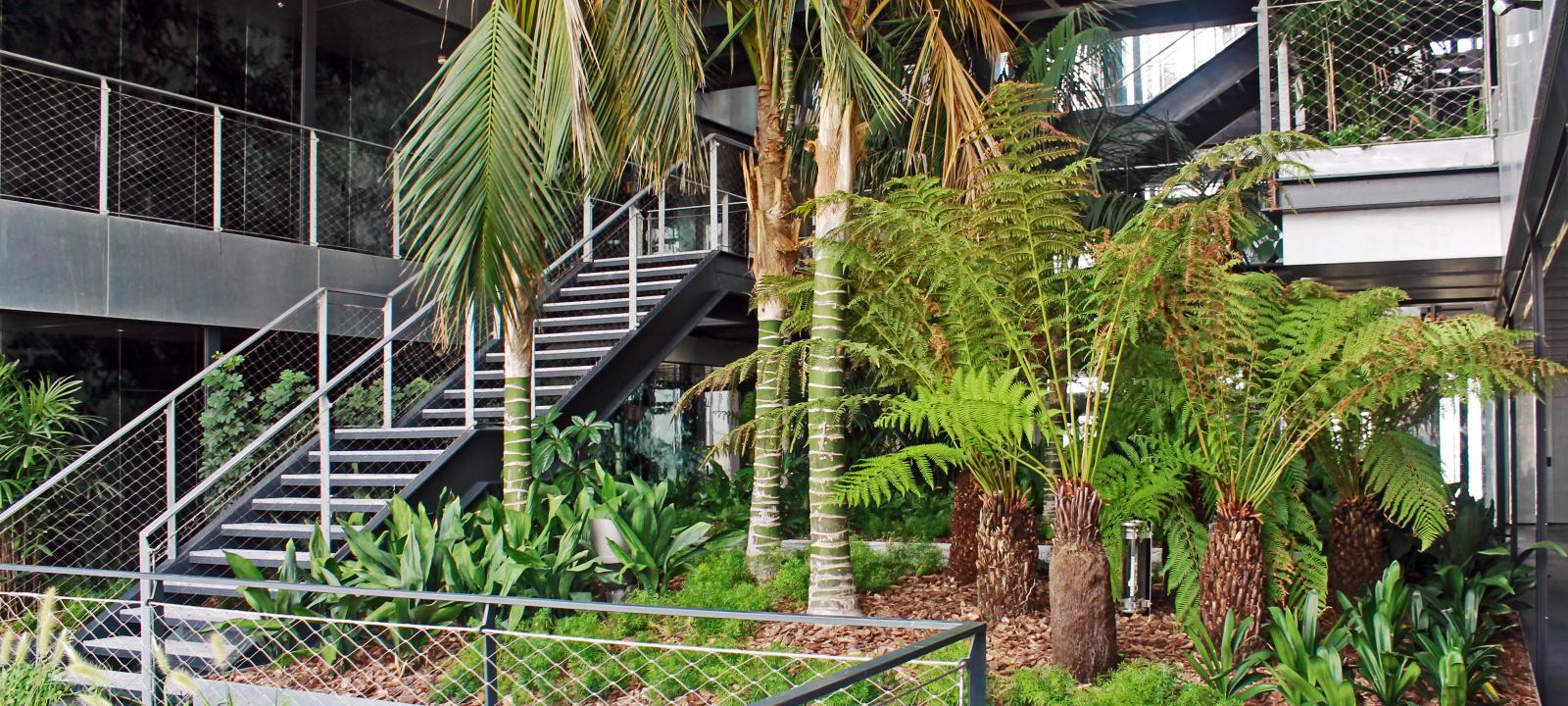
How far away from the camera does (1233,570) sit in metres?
5.57

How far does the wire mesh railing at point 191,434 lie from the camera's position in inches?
310

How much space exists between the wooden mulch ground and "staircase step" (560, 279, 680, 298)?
11.6 ft

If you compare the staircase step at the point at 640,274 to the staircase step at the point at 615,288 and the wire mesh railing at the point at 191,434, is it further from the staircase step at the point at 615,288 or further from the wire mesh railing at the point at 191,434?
the wire mesh railing at the point at 191,434

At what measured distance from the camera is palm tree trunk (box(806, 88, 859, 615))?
632 cm

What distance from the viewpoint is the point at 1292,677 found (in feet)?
15.3

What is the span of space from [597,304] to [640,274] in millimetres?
760

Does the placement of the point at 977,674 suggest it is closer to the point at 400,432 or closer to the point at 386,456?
the point at 386,456

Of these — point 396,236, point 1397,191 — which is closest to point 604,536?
point 396,236

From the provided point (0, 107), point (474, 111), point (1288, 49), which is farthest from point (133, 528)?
point (1288, 49)

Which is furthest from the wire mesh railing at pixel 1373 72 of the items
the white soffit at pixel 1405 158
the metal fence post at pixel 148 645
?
the metal fence post at pixel 148 645

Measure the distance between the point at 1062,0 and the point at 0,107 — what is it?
31.1ft

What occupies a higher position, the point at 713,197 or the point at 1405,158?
the point at 713,197

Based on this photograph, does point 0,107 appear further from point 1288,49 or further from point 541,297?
point 1288,49

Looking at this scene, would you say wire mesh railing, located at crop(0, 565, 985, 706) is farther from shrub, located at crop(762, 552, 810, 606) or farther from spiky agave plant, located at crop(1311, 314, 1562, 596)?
spiky agave plant, located at crop(1311, 314, 1562, 596)
